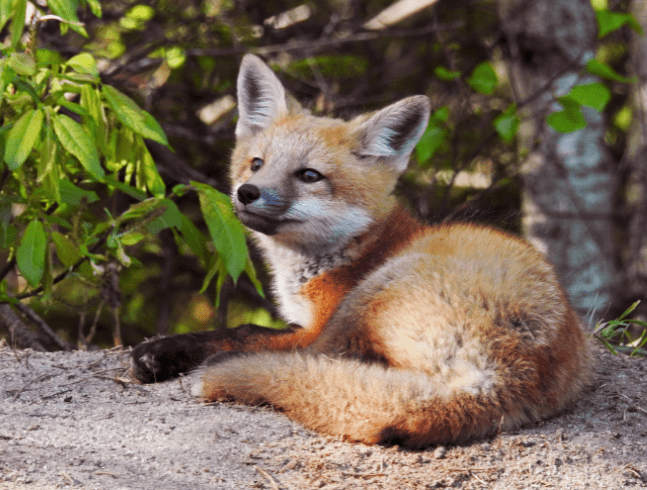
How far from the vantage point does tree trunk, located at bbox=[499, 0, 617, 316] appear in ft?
21.0

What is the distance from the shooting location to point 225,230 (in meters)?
3.12

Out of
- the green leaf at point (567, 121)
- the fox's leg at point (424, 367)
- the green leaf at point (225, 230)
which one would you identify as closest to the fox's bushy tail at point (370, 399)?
the fox's leg at point (424, 367)

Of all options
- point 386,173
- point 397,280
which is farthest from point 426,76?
point 397,280

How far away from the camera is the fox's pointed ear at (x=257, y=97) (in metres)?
3.93

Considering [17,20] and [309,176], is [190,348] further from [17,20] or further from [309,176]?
[17,20]

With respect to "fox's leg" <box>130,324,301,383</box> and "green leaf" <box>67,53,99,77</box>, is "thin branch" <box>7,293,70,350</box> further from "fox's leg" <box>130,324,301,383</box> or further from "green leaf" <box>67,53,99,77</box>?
"green leaf" <box>67,53,99,77</box>

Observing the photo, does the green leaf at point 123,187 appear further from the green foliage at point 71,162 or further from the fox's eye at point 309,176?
the fox's eye at point 309,176

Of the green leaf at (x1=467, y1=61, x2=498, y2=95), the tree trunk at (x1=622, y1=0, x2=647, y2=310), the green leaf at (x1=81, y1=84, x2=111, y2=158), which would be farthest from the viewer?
the tree trunk at (x1=622, y1=0, x2=647, y2=310)

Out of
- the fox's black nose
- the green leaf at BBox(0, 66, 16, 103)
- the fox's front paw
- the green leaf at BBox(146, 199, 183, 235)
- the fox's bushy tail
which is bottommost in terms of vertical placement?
the fox's front paw

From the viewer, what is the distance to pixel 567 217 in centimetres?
641

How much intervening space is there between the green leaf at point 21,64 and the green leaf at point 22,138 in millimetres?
200

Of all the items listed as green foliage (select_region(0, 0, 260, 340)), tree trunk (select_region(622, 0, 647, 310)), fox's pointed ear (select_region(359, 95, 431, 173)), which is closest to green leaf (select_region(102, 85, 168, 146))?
green foliage (select_region(0, 0, 260, 340))

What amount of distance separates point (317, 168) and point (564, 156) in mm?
3997

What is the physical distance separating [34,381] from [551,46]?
5789mm
